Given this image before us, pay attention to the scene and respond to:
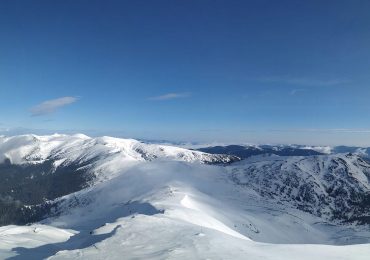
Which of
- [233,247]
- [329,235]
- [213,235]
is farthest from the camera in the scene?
[329,235]

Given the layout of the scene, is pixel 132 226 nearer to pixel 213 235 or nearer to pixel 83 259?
pixel 213 235

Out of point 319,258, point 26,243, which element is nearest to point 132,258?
point 319,258

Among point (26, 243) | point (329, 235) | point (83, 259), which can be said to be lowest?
point (329, 235)

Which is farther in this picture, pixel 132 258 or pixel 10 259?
pixel 10 259

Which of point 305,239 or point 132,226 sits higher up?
point 132,226

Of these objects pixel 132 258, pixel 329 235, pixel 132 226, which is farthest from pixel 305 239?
pixel 132 258

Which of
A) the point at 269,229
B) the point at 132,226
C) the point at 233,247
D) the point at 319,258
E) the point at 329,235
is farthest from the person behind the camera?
the point at 329,235

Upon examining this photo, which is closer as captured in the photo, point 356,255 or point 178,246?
point 356,255

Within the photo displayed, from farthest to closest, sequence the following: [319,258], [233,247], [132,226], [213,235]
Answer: [132,226], [213,235], [233,247], [319,258]

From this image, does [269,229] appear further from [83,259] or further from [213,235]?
[83,259]
